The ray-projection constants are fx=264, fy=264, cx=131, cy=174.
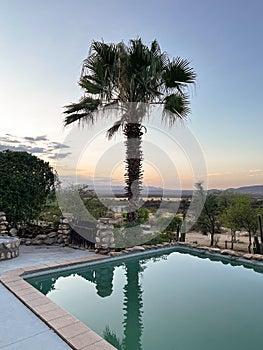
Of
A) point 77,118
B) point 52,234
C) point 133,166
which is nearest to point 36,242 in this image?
point 52,234

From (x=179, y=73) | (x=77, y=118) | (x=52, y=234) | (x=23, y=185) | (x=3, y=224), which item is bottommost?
(x=52, y=234)

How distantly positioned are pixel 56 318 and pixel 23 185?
7.08 metres

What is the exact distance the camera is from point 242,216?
14.4 m

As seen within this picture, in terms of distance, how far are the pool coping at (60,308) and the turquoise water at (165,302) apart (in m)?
0.34

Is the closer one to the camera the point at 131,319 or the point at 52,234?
the point at 131,319

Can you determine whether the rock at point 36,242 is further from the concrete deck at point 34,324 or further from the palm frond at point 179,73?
the palm frond at point 179,73

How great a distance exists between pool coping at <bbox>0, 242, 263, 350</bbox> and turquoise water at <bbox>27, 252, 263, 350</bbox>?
0.34 meters

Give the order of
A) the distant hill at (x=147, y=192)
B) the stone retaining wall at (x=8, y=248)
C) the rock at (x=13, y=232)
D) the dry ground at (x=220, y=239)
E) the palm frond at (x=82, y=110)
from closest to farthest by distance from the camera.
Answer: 1. the stone retaining wall at (x=8, y=248)
2. the palm frond at (x=82, y=110)
3. the rock at (x=13, y=232)
4. the distant hill at (x=147, y=192)
5. the dry ground at (x=220, y=239)

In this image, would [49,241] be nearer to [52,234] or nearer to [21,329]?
[52,234]

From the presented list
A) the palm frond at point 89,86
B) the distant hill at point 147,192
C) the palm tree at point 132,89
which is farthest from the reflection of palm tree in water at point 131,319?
the palm frond at point 89,86

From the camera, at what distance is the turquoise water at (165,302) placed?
13.4 feet

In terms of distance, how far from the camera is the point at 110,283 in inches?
270

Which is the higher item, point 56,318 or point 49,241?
point 49,241

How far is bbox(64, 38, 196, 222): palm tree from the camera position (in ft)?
30.3
